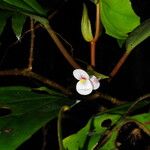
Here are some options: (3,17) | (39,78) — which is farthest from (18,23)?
(39,78)

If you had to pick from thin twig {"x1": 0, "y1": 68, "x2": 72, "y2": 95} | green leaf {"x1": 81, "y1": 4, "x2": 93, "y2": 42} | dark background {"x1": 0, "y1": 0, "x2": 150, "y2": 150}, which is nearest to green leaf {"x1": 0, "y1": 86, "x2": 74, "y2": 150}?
thin twig {"x1": 0, "y1": 68, "x2": 72, "y2": 95}

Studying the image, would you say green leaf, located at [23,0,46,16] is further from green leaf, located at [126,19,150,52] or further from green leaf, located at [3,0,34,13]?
green leaf, located at [126,19,150,52]

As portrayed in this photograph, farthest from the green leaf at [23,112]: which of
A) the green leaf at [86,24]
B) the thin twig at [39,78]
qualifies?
the green leaf at [86,24]

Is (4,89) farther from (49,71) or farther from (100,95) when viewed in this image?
(49,71)

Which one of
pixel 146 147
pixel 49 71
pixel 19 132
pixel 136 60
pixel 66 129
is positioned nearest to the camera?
pixel 19 132

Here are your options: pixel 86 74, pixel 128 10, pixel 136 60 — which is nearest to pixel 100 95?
pixel 86 74

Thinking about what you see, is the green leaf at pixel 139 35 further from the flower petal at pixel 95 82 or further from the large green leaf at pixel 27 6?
the large green leaf at pixel 27 6

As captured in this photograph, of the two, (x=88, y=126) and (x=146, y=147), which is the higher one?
(x=88, y=126)
